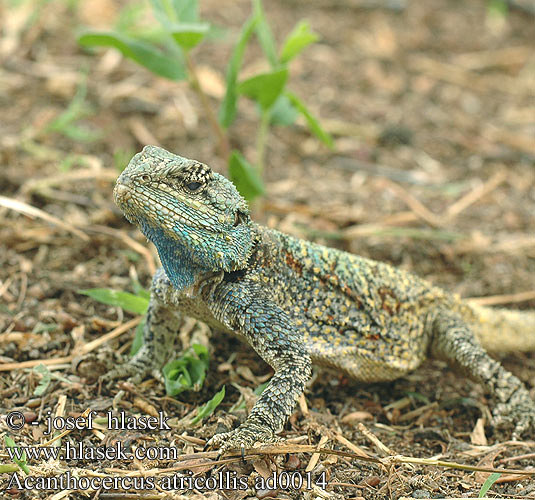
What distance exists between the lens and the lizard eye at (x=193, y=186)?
3666 mm

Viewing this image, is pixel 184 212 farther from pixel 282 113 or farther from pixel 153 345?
pixel 282 113

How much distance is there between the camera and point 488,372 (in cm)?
458

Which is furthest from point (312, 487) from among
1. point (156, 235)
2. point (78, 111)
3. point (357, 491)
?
point (78, 111)

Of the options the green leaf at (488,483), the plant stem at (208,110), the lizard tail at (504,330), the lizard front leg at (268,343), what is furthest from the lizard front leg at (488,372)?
the plant stem at (208,110)

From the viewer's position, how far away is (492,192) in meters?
7.43

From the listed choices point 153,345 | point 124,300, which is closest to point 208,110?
point 124,300

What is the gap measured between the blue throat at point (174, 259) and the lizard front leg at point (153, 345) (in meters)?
0.41

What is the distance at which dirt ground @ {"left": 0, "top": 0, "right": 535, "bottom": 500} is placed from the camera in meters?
3.87

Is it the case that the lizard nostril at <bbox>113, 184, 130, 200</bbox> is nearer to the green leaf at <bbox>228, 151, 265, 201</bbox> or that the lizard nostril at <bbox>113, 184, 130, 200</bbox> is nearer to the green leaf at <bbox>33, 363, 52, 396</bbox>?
the green leaf at <bbox>33, 363, 52, 396</bbox>

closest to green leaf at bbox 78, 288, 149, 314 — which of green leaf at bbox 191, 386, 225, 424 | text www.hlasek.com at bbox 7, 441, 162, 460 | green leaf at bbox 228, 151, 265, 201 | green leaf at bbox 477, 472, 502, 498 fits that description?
green leaf at bbox 191, 386, 225, 424

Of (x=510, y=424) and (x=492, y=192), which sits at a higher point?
(x=492, y=192)

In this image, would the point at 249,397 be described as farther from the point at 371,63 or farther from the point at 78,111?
the point at 371,63

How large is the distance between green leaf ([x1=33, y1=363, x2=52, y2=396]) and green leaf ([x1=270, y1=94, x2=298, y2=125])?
313 cm

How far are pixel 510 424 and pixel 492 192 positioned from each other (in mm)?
3569
